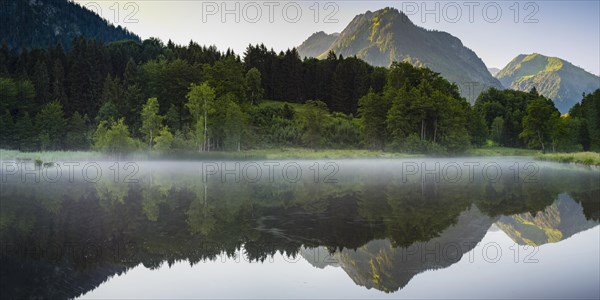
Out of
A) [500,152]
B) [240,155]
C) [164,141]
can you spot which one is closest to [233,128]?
[240,155]

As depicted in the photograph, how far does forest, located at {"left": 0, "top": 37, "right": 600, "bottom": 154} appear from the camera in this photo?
2992 inches

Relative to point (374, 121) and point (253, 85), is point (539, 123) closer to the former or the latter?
point (374, 121)

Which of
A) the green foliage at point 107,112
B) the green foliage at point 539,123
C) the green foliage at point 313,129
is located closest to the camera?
the green foliage at point 313,129

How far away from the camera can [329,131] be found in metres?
91.4

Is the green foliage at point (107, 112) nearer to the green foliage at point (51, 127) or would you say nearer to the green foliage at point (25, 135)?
the green foliage at point (51, 127)

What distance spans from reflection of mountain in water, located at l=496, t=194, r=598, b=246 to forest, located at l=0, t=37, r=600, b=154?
184 ft

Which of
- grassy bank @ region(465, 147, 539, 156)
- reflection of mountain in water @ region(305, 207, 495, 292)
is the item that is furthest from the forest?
reflection of mountain in water @ region(305, 207, 495, 292)

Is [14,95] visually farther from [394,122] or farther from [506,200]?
[506,200]

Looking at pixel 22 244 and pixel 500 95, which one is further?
pixel 500 95

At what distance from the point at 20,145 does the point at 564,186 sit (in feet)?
296

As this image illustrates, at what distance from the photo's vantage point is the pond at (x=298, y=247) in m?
9.77

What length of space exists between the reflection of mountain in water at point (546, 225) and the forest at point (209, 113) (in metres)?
55.9

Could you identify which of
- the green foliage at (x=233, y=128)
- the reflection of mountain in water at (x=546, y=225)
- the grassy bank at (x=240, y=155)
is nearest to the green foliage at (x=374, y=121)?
the grassy bank at (x=240, y=155)

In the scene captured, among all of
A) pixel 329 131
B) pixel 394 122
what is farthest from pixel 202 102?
pixel 394 122
